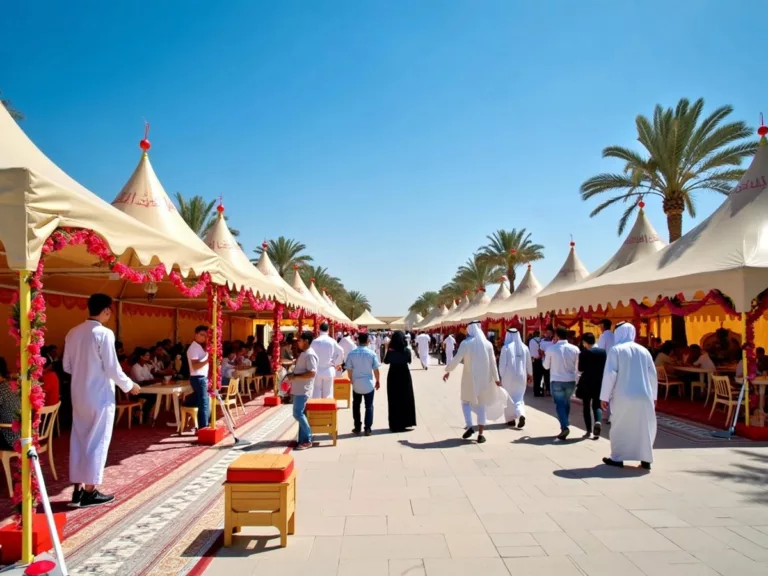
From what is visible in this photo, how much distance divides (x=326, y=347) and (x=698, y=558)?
21.4 feet

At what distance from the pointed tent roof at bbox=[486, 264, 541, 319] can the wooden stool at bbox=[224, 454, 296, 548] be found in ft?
56.1

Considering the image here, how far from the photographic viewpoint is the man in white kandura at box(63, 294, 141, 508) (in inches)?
203

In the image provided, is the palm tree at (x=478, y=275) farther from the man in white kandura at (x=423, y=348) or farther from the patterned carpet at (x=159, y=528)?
the patterned carpet at (x=159, y=528)

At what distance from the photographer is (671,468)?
6766 millimetres

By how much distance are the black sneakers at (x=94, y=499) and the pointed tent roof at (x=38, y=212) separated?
2.34 metres

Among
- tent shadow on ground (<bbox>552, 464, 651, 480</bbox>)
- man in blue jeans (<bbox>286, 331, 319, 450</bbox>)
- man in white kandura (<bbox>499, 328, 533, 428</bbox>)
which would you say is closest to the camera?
tent shadow on ground (<bbox>552, 464, 651, 480</bbox>)

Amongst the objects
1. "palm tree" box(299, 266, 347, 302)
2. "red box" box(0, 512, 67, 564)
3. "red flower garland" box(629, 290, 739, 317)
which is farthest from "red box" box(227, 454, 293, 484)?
"palm tree" box(299, 266, 347, 302)

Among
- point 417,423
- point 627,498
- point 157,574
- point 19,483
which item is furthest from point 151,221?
point 627,498

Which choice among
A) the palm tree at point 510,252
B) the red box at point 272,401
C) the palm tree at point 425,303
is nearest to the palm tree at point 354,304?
the palm tree at point 425,303

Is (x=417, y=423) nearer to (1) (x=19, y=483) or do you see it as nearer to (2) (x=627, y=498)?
(2) (x=627, y=498)

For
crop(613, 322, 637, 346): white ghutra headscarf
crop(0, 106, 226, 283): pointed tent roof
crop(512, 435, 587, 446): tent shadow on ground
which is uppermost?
crop(0, 106, 226, 283): pointed tent roof

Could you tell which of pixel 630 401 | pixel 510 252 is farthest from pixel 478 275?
pixel 630 401

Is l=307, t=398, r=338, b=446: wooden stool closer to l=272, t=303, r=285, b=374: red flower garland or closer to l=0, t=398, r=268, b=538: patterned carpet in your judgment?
l=0, t=398, r=268, b=538: patterned carpet

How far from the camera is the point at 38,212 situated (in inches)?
161
